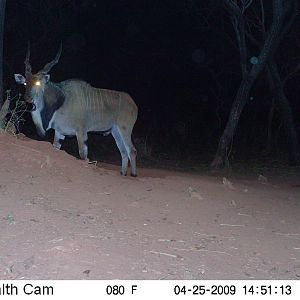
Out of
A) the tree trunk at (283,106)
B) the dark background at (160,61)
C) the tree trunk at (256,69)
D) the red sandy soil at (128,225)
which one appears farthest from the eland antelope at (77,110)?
the tree trunk at (283,106)

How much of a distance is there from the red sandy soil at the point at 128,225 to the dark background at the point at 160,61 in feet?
28.6

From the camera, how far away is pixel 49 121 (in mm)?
10289

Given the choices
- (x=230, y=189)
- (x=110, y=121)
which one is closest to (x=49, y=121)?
(x=110, y=121)

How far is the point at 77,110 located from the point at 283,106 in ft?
24.6

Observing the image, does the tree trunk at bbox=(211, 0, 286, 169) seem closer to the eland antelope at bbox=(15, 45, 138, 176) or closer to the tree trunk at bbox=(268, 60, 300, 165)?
the tree trunk at bbox=(268, 60, 300, 165)

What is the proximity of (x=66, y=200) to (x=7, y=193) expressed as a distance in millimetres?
665

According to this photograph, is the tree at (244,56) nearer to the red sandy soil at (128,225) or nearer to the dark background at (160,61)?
the dark background at (160,61)

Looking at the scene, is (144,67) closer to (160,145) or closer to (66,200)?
(160,145)

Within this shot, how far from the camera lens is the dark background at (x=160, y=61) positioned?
17812mm

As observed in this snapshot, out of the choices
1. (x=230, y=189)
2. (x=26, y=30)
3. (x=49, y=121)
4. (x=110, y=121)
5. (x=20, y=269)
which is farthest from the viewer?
(x=26, y=30)

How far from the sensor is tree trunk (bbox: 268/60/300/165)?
15.9m

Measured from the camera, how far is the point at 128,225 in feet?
20.2

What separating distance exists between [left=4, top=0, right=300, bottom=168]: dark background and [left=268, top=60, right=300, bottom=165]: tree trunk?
1.70m

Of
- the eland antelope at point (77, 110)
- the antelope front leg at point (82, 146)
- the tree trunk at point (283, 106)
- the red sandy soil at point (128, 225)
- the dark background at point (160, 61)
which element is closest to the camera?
the red sandy soil at point (128, 225)
